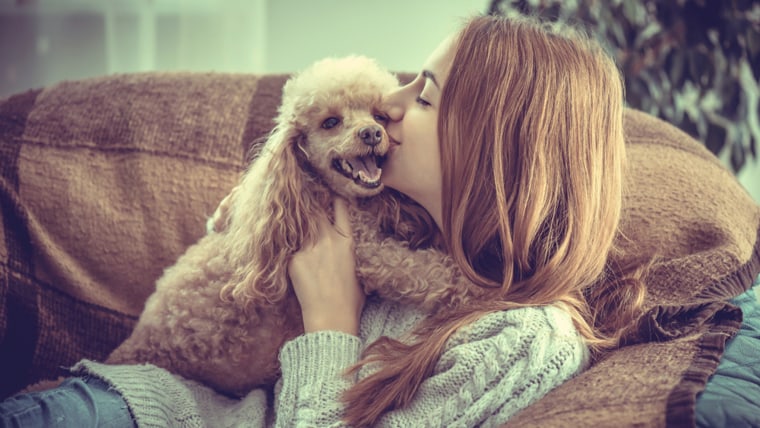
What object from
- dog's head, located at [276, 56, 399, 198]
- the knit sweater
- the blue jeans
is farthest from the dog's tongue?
the blue jeans

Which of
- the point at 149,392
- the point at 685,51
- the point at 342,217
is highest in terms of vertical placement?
the point at 685,51

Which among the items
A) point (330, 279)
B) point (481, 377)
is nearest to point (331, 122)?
point (330, 279)

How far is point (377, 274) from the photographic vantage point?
115 centimetres

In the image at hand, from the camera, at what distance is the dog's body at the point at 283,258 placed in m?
1.12

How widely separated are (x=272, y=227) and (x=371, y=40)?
1.86 metres

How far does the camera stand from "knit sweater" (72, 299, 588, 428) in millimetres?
899

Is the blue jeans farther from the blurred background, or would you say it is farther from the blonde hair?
the blurred background

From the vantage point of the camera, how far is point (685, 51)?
6.47 ft

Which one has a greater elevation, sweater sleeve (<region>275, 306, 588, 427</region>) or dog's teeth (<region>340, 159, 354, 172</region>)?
dog's teeth (<region>340, 159, 354, 172</region>)

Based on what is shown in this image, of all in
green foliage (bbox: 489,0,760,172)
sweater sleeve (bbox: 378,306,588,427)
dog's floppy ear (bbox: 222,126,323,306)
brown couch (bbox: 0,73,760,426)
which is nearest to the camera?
sweater sleeve (bbox: 378,306,588,427)

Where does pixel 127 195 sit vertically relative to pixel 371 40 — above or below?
below

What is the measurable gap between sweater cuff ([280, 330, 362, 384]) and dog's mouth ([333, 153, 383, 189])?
0.88ft

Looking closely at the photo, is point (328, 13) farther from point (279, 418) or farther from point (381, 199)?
point (279, 418)

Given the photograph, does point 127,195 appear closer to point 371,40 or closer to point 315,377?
point 315,377
